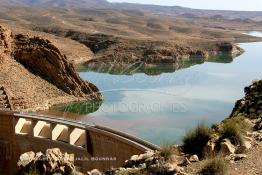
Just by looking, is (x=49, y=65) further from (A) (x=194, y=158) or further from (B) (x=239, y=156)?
(B) (x=239, y=156)

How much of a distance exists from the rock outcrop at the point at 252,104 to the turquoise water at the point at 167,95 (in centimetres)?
177

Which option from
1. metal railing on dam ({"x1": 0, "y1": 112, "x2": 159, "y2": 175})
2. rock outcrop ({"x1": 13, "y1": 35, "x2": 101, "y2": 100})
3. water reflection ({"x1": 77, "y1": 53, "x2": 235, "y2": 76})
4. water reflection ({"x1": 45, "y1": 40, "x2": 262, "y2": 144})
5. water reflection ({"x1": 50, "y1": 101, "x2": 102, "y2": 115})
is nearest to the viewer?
metal railing on dam ({"x1": 0, "y1": 112, "x2": 159, "y2": 175})

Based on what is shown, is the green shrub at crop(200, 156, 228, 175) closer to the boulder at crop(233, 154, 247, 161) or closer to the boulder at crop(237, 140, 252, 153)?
the boulder at crop(233, 154, 247, 161)

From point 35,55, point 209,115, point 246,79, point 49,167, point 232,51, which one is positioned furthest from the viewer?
point 232,51

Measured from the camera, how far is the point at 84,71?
63.8m


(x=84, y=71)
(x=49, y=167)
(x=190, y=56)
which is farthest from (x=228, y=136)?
(x=190, y=56)

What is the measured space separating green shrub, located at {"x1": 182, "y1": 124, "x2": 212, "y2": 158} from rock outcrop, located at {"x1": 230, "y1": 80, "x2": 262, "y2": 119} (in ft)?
12.1

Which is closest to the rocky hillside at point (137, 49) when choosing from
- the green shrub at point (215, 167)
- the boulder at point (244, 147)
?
the boulder at point (244, 147)

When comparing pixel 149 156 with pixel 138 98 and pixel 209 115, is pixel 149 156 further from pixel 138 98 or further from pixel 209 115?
pixel 138 98

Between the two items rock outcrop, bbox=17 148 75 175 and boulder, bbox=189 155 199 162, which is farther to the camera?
rock outcrop, bbox=17 148 75 175

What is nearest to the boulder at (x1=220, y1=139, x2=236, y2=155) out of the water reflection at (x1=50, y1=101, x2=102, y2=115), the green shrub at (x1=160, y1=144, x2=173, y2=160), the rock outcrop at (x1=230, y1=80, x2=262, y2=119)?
the green shrub at (x1=160, y1=144, x2=173, y2=160)

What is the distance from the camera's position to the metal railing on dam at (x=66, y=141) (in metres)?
17.4

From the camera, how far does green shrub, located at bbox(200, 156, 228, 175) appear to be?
10.0 m

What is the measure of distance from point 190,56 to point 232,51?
11198mm
